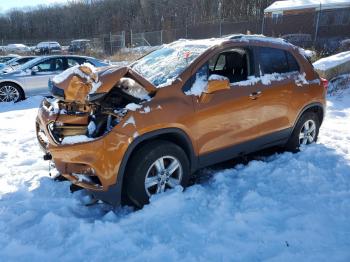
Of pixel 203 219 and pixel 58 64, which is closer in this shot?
pixel 203 219

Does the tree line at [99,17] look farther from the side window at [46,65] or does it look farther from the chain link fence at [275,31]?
the side window at [46,65]

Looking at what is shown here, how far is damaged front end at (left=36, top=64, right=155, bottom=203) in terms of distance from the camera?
3.68 meters

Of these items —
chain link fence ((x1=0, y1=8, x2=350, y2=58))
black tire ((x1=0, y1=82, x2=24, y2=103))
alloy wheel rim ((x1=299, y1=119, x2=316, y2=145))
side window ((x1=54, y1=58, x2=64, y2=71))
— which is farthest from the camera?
chain link fence ((x1=0, y1=8, x2=350, y2=58))

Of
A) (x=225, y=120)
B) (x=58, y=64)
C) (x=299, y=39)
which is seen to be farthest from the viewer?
(x=299, y=39)

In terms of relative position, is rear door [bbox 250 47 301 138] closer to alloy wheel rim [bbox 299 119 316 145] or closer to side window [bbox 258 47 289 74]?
side window [bbox 258 47 289 74]

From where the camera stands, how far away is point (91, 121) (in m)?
3.87

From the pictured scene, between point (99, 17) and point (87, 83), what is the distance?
61.2 meters

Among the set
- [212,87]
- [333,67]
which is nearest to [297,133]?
[212,87]

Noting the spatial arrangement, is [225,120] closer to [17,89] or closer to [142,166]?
[142,166]

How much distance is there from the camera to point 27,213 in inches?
157

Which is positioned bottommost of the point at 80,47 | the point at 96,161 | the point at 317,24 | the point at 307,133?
the point at 80,47

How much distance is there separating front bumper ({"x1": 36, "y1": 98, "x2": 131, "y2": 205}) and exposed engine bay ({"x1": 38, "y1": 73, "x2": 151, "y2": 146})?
6 centimetres

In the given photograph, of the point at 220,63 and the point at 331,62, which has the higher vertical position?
the point at 220,63

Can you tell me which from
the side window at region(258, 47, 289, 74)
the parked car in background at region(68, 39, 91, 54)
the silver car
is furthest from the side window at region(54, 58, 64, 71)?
the parked car in background at region(68, 39, 91, 54)
